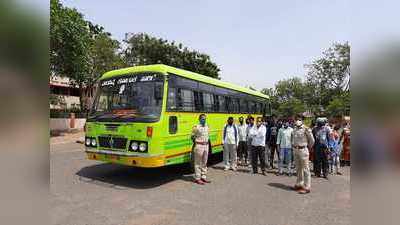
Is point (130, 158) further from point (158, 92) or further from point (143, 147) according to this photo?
point (158, 92)

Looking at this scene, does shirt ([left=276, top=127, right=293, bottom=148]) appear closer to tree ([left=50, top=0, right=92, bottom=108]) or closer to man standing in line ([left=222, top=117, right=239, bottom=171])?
man standing in line ([left=222, top=117, right=239, bottom=171])

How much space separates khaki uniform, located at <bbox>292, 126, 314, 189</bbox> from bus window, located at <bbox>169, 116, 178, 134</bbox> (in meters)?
2.82

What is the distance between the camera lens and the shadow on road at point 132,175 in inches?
312

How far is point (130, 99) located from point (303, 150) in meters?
4.14

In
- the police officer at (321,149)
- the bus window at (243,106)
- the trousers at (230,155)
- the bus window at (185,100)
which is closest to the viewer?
the bus window at (185,100)

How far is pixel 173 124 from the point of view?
26.3ft

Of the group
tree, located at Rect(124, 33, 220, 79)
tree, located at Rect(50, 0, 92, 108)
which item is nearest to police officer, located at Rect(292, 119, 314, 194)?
tree, located at Rect(50, 0, 92, 108)

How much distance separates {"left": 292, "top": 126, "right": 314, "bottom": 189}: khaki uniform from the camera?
725cm

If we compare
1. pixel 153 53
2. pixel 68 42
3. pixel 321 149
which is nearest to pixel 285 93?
pixel 153 53

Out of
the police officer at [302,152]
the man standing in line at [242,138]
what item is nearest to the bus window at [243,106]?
the man standing in line at [242,138]

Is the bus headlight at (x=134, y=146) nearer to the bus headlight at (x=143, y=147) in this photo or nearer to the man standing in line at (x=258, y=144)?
the bus headlight at (x=143, y=147)

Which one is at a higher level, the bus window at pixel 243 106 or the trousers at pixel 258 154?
the bus window at pixel 243 106
